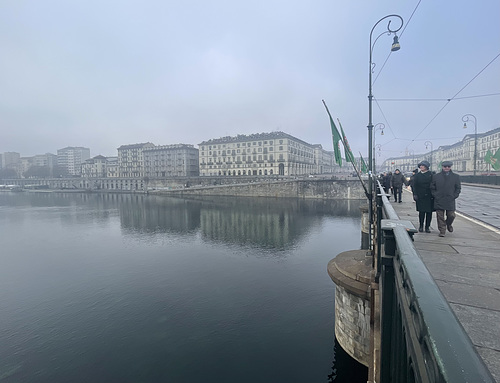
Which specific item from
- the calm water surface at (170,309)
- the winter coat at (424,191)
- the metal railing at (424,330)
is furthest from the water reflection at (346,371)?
the metal railing at (424,330)

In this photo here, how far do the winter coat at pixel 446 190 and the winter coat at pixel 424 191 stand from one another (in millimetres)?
336

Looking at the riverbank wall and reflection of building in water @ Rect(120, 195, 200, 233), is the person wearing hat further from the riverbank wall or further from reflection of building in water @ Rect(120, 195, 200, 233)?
the riverbank wall

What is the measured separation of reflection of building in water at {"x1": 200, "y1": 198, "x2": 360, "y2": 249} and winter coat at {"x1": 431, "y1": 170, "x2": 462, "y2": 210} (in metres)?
19.3

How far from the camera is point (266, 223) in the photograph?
3800cm

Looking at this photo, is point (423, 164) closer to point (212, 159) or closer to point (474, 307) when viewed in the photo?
point (474, 307)

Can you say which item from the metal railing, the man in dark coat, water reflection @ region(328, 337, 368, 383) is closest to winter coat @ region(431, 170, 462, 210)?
the man in dark coat

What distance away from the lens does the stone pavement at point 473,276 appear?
8.63ft

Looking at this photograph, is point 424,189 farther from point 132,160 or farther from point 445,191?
point 132,160

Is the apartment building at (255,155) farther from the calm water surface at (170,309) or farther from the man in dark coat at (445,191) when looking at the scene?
the man in dark coat at (445,191)

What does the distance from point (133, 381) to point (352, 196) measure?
56951 millimetres

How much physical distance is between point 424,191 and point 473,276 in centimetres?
393

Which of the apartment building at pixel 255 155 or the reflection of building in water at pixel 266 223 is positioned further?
the apartment building at pixel 255 155

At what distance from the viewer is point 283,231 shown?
3278 centimetres

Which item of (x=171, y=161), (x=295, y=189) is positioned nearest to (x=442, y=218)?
(x=295, y=189)
